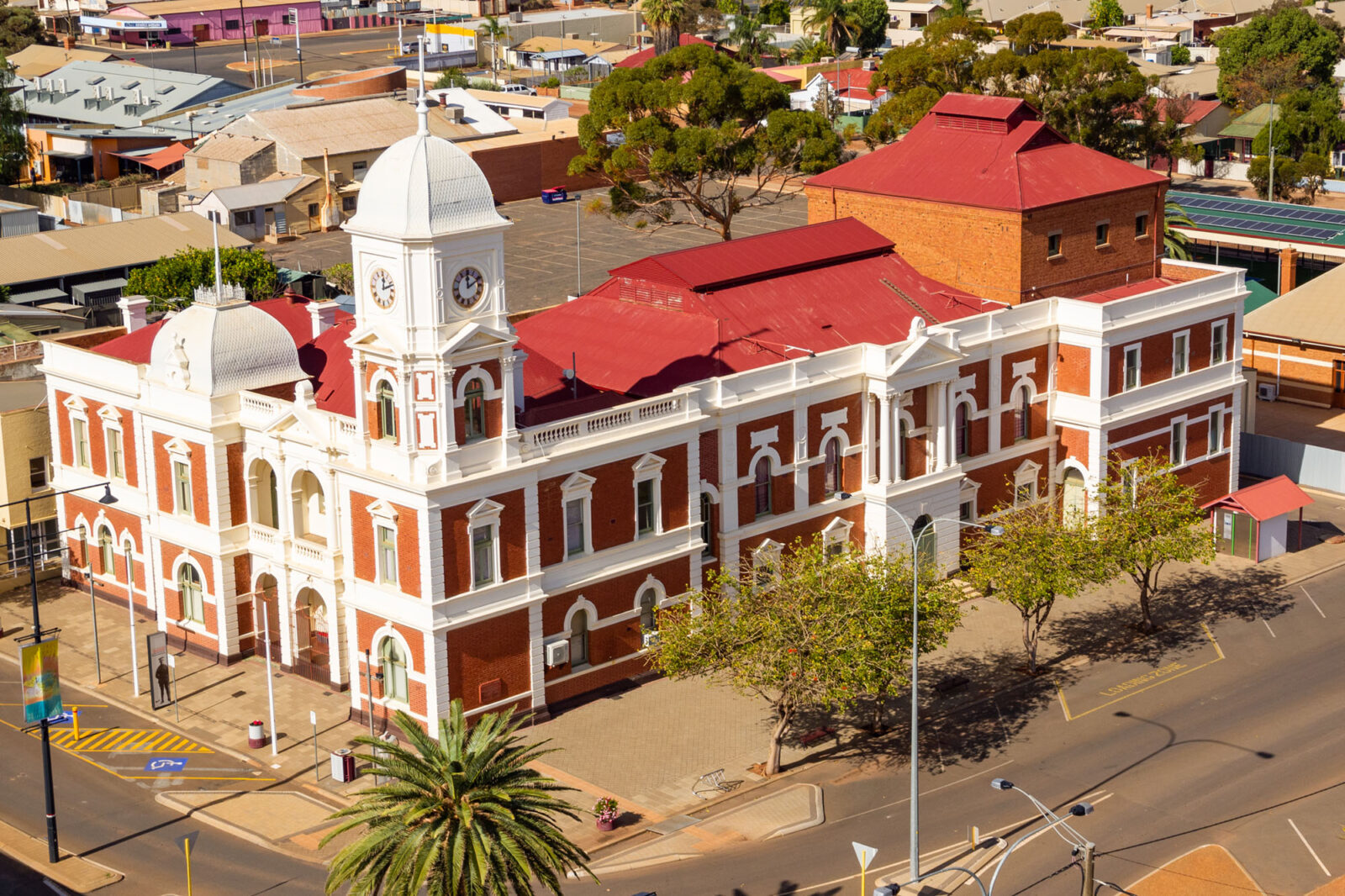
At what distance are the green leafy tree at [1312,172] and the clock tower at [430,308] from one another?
96531mm

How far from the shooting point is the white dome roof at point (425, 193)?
172 ft

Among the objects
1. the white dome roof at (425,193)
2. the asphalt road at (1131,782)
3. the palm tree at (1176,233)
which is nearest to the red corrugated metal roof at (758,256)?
the white dome roof at (425,193)

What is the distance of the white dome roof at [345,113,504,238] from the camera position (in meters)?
52.6

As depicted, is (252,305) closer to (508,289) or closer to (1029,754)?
(1029,754)

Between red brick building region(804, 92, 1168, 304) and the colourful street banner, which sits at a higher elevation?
red brick building region(804, 92, 1168, 304)

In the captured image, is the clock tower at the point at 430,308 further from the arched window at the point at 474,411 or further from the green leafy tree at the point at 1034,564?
the green leafy tree at the point at 1034,564

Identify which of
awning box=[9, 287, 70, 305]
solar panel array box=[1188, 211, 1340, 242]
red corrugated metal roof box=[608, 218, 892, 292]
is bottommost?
awning box=[9, 287, 70, 305]

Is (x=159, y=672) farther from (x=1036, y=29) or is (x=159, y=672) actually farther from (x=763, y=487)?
(x=1036, y=29)

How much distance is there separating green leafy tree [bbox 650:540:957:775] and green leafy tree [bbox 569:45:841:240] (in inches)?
1750

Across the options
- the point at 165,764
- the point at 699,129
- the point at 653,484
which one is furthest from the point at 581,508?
the point at 699,129

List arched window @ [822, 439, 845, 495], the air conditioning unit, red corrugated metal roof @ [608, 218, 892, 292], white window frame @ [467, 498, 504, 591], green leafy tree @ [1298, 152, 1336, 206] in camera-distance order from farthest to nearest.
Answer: green leafy tree @ [1298, 152, 1336, 206], red corrugated metal roof @ [608, 218, 892, 292], arched window @ [822, 439, 845, 495], the air conditioning unit, white window frame @ [467, 498, 504, 591]

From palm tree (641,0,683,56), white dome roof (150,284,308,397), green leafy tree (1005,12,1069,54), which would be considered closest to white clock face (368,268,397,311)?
white dome roof (150,284,308,397)

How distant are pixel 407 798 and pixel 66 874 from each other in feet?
46.2

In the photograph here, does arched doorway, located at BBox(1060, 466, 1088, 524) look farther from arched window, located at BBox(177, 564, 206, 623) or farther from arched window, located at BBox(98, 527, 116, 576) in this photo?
arched window, located at BBox(98, 527, 116, 576)
